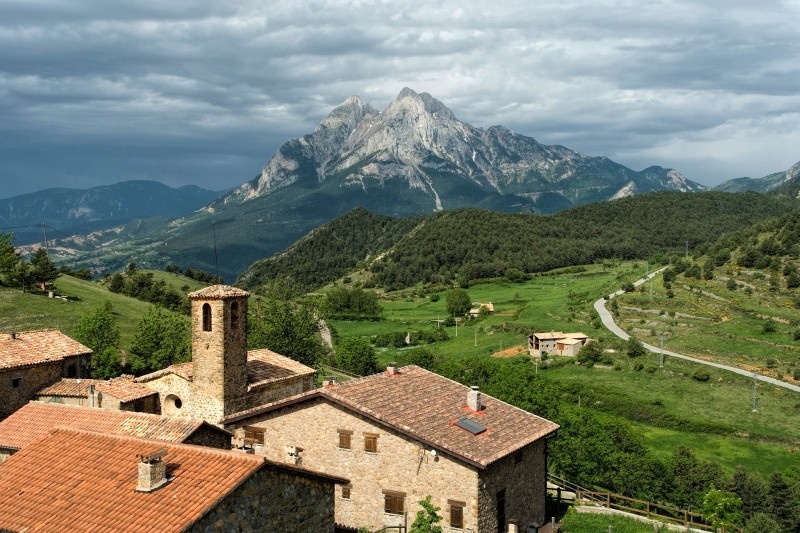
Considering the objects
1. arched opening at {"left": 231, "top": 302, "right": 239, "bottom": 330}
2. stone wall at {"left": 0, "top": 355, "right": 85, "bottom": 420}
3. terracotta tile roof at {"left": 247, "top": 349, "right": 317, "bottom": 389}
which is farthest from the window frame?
stone wall at {"left": 0, "top": 355, "right": 85, "bottom": 420}

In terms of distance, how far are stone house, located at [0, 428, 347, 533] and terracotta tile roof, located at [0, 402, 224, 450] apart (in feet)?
22.9

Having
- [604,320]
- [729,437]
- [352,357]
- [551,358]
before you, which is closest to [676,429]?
[729,437]

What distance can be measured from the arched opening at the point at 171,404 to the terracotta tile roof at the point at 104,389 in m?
0.84

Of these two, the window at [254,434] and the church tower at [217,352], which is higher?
the church tower at [217,352]

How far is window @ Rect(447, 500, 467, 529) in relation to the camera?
2789 cm

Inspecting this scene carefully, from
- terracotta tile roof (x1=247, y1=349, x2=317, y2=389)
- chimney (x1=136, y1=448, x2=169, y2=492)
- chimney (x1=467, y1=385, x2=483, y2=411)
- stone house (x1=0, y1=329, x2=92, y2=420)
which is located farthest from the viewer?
stone house (x1=0, y1=329, x2=92, y2=420)

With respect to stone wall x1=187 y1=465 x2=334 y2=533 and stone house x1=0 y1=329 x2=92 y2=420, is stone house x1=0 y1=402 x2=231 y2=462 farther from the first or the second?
stone house x1=0 y1=329 x2=92 y2=420

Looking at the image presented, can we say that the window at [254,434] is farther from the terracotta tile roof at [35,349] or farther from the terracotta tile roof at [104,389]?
the terracotta tile roof at [35,349]

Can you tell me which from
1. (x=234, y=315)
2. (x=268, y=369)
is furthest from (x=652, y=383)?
(x=234, y=315)

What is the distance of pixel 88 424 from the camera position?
29.6 metres

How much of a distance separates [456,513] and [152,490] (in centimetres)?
1419

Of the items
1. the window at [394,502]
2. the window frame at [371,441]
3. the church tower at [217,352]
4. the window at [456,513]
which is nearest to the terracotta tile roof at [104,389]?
the church tower at [217,352]

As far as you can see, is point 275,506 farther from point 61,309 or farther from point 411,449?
point 61,309

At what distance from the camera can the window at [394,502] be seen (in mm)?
29172
